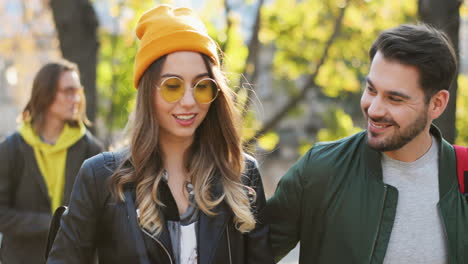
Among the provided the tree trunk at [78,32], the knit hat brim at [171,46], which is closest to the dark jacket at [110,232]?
the knit hat brim at [171,46]

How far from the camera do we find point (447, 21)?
15.9 ft

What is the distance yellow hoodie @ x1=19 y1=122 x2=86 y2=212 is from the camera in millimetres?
4816

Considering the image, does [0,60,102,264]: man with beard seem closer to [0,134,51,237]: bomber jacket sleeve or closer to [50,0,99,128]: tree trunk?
[0,134,51,237]: bomber jacket sleeve

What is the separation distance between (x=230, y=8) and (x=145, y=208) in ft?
25.8

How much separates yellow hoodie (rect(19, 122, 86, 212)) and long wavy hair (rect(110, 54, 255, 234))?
80.3 inches

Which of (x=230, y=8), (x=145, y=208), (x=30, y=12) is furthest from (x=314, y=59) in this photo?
(x=145, y=208)

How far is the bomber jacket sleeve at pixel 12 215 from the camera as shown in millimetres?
4547

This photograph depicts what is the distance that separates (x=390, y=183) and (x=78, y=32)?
5.32 m

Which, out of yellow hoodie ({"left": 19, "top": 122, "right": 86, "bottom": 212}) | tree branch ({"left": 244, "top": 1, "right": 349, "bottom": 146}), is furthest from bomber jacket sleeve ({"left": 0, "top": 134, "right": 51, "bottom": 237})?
tree branch ({"left": 244, "top": 1, "right": 349, "bottom": 146})

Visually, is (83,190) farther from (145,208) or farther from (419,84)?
(419,84)

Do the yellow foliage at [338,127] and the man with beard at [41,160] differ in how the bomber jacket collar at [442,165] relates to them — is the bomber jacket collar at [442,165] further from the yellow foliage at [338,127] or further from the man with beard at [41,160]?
the yellow foliage at [338,127]

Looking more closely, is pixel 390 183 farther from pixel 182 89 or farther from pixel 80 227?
pixel 80 227

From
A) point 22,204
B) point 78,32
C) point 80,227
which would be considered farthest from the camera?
point 78,32

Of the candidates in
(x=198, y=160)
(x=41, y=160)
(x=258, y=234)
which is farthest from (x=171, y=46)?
(x=41, y=160)
